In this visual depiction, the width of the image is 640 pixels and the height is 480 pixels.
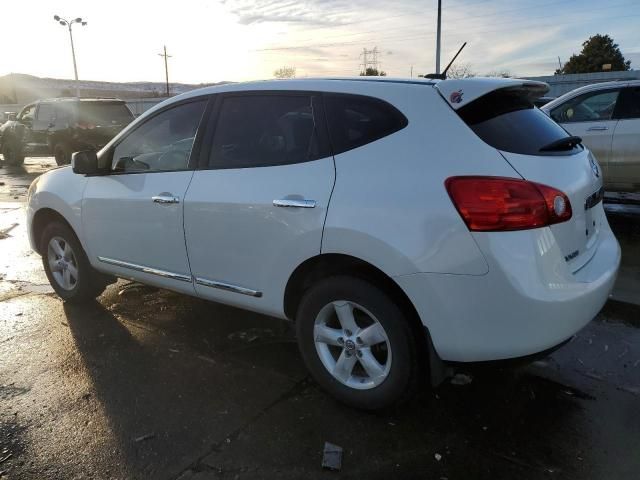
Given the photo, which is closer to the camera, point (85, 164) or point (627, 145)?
point (85, 164)

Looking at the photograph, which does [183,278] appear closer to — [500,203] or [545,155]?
[500,203]

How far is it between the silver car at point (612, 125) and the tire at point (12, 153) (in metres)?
16.2

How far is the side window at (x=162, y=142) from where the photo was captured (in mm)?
3723

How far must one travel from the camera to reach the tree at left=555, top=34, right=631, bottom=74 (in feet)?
167

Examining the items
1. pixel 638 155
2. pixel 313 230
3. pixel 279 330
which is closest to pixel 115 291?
pixel 279 330

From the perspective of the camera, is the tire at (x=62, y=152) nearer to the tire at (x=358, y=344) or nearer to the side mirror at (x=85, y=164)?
the side mirror at (x=85, y=164)

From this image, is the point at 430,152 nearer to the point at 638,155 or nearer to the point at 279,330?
the point at 279,330

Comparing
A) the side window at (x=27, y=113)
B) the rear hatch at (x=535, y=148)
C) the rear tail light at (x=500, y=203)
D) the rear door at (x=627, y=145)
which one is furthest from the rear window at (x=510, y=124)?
the side window at (x=27, y=113)

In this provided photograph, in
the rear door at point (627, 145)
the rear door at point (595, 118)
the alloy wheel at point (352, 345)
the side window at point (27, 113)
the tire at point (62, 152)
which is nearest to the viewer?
the alloy wheel at point (352, 345)

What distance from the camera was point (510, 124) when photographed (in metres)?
2.78

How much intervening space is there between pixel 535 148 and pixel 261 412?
2042 mm

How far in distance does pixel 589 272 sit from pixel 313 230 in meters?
1.43

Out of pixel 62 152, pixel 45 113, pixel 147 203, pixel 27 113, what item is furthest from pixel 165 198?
pixel 27 113

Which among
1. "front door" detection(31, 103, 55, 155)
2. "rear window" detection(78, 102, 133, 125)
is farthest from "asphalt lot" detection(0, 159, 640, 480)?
"front door" detection(31, 103, 55, 155)
